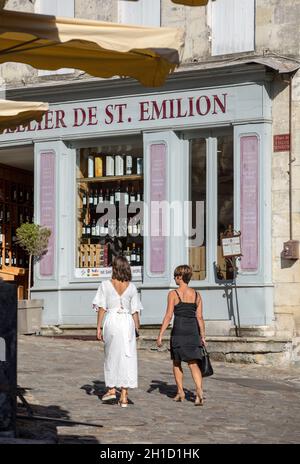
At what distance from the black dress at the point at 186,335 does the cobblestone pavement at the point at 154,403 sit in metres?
0.57

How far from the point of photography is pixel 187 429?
34.4 ft

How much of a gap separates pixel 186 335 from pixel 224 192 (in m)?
6.94

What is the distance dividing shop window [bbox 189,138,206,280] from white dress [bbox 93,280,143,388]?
279 inches

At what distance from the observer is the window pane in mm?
19234

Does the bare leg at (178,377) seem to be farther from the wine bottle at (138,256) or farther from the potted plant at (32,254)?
the potted plant at (32,254)

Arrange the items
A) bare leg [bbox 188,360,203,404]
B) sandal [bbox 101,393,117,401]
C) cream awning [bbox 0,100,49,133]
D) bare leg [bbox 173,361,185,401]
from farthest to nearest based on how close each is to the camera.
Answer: bare leg [bbox 173,361,185,401] → bare leg [bbox 188,360,203,404] → sandal [bbox 101,393,117,401] → cream awning [bbox 0,100,49,133]

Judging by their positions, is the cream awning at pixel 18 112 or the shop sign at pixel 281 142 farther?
the shop sign at pixel 281 142

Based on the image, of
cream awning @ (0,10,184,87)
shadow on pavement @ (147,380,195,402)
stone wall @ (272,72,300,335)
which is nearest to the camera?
cream awning @ (0,10,184,87)

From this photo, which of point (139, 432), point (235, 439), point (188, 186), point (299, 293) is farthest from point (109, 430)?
point (188, 186)

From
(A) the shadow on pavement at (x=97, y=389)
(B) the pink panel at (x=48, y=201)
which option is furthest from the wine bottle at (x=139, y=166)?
(A) the shadow on pavement at (x=97, y=389)

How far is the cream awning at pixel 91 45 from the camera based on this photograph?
787cm

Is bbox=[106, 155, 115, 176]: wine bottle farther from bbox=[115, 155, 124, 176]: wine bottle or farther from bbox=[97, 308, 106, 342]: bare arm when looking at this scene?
bbox=[97, 308, 106, 342]: bare arm

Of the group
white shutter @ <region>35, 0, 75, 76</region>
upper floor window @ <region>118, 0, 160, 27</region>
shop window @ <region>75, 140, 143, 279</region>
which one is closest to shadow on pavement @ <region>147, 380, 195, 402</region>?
shop window @ <region>75, 140, 143, 279</region>

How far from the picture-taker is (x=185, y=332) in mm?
12742
